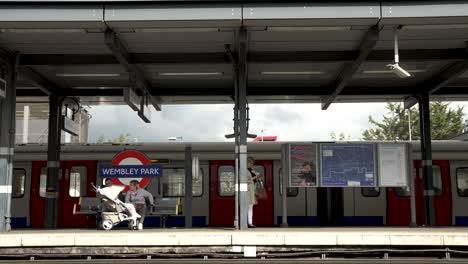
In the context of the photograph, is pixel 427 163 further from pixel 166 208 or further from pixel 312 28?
pixel 166 208

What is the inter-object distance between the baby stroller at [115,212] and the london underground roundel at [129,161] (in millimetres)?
493

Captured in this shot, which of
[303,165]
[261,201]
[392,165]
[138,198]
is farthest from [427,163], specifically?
[138,198]

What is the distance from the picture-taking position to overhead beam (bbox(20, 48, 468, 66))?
1257 cm

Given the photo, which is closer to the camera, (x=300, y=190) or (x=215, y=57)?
(x=215, y=57)

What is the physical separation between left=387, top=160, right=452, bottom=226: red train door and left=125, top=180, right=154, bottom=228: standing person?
7530mm

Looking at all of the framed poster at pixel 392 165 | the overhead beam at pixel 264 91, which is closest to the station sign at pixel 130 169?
the overhead beam at pixel 264 91

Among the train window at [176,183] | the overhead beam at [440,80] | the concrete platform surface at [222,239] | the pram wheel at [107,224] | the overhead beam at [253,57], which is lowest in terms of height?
the concrete platform surface at [222,239]

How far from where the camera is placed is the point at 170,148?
54.6ft

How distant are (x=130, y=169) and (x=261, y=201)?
15.7ft

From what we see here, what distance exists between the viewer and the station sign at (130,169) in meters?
12.8

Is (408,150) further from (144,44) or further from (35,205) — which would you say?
(35,205)

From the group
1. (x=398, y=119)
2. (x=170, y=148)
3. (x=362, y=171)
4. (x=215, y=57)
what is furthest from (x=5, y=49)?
(x=398, y=119)

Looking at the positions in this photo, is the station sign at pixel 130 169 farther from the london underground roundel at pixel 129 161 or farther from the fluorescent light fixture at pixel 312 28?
the fluorescent light fixture at pixel 312 28

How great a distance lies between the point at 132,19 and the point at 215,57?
290 cm
